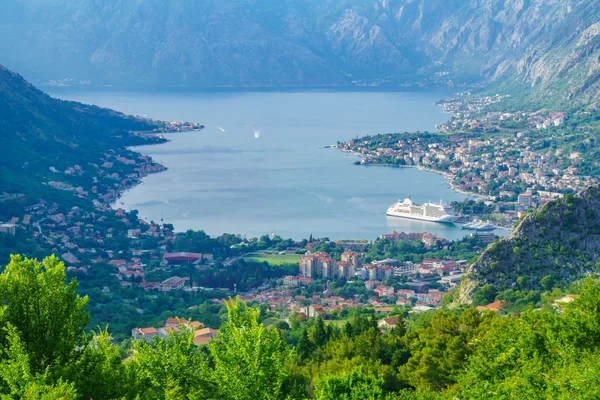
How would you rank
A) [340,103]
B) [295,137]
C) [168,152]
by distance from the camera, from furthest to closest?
[340,103], [295,137], [168,152]

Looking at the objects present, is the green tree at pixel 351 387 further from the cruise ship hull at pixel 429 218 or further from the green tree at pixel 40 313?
the cruise ship hull at pixel 429 218

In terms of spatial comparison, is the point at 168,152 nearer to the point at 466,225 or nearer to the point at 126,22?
the point at 466,225

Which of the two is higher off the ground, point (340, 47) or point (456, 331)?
point (340, 47)

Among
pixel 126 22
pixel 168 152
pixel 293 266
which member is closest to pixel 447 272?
pixel 293 266

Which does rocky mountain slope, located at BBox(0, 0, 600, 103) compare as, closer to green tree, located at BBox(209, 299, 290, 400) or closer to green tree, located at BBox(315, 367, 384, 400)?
green tree, located at BBox(315, 367, 384, 400)

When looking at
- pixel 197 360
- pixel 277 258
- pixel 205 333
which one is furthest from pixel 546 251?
pixel 197 360

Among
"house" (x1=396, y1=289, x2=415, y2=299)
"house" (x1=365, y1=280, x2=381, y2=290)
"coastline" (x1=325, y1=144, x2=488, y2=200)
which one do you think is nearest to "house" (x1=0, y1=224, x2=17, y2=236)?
"house" (x1=365, y1=280, x2=381, y2=290)

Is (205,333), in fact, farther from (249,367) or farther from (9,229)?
(9,229)
